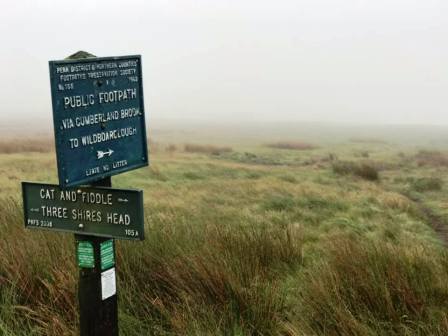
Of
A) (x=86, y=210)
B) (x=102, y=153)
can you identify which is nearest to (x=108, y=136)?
(x=102, y=153)

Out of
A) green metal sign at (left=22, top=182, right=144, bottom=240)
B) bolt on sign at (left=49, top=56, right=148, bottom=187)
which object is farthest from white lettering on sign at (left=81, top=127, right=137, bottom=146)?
green metal sign at (left=22, top=182, right=144, bottom=240)

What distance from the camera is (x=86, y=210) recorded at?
3.09 m

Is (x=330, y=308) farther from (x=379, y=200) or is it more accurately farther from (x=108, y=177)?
(x=379, y=200)

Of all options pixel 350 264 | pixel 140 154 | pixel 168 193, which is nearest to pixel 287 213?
pixel 168 193

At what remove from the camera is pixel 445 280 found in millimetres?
4023

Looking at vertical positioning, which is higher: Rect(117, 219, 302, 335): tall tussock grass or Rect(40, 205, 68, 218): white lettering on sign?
Rect(40, 205, 68, 218): white lettering on sign

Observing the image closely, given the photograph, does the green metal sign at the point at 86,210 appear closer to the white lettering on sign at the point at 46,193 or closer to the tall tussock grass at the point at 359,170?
the white lettering on sign at the point at 46,193

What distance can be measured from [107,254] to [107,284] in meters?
0.17

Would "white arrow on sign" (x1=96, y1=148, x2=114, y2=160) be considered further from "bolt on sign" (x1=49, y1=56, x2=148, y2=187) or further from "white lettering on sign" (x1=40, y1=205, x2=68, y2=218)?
"white lettering on sign" (x1=40, y1=205, x2=68, y2=218)

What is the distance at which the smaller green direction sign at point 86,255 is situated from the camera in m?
3.09

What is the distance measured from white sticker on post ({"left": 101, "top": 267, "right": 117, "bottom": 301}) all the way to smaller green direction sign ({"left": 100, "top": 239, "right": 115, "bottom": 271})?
0.11 feet

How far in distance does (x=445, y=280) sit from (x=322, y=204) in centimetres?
977

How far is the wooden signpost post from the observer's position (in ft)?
9.29

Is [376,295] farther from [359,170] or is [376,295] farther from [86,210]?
[359,170]
